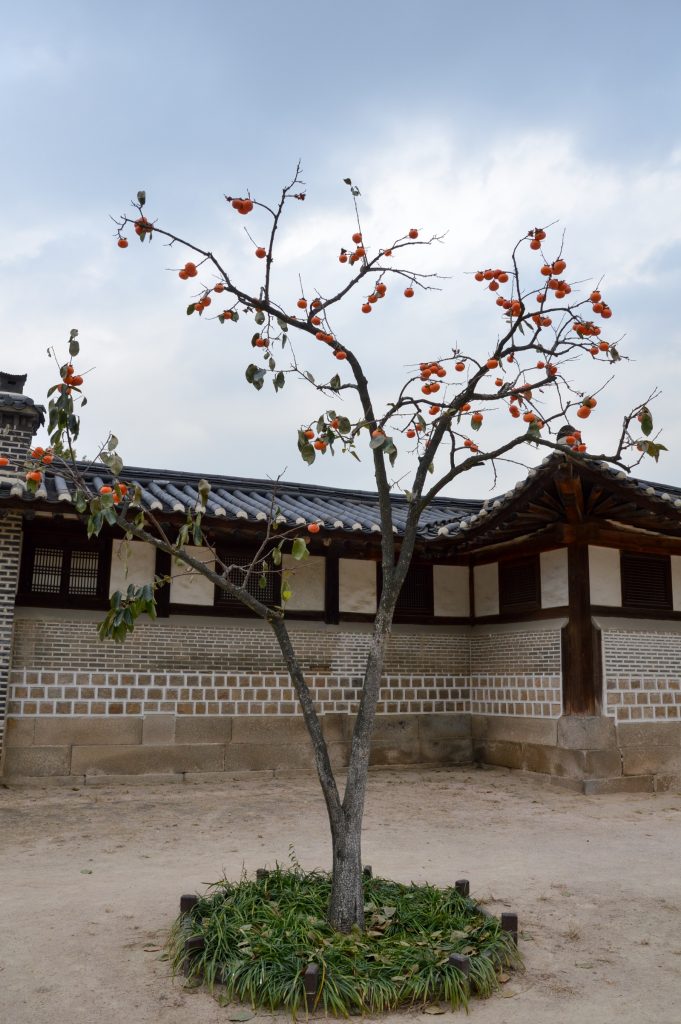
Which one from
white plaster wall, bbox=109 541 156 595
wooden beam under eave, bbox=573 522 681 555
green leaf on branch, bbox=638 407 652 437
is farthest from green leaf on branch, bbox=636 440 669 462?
white plaster wall, bbox=109 541 156 595

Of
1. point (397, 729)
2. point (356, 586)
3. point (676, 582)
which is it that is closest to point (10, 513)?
point (356, 586)

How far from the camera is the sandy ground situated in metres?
3.46

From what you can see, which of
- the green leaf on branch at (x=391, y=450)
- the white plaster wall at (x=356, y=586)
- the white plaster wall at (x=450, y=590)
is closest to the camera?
the green leaf on branch at (x=391, y=450)

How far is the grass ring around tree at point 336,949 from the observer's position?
11.1 ft

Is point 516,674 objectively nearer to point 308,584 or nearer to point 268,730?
point 308,584

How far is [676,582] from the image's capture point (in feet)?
32.6

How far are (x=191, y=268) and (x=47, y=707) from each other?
6249mm

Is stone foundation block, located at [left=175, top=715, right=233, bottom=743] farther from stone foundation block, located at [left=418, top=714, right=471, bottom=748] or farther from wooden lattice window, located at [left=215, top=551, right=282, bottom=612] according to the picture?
stone foundation block, located at [left=418, top=714, right=471, bottom=748]

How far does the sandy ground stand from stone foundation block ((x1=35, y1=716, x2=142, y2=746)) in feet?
1.69

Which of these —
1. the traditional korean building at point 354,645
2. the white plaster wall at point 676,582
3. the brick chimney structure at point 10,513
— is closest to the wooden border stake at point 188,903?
the traditional korean building at point 354,645

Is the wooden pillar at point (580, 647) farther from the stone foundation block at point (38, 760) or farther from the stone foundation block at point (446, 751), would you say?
the stone foundation block at point (38, 760)

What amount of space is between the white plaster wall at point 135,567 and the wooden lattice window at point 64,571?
8 centimetres

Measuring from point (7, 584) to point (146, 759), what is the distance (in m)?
2.40

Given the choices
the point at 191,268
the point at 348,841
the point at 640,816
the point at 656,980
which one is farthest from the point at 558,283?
the point at 640,816
